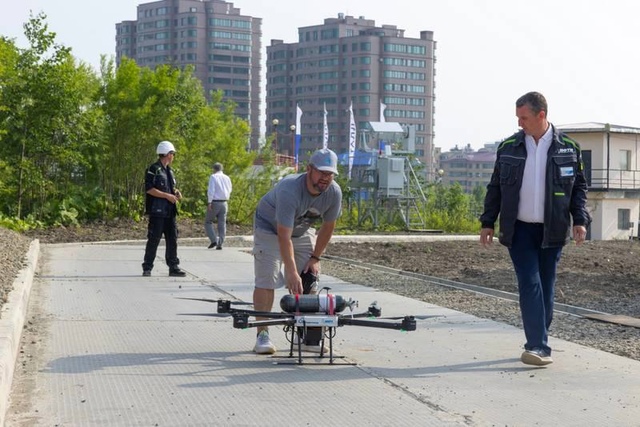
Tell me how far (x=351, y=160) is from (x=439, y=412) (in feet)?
125

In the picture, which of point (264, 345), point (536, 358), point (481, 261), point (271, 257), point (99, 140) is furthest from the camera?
point (99, 140)

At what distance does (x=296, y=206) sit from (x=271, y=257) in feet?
1.93

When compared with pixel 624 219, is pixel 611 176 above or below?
above

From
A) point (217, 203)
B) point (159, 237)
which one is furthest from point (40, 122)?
point (159, 237)

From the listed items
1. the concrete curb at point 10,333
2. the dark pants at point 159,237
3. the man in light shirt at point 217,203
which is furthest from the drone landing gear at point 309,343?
the man in light shirt at point 217,203

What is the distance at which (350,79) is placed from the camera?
622 ft

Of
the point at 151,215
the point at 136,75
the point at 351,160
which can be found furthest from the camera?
the point at 351,160

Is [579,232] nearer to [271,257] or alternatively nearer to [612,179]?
[271,257]

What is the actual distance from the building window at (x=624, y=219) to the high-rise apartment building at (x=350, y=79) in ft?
423

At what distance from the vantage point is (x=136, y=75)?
97.4ft

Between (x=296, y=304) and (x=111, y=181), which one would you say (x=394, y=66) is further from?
(x=296, y=304)

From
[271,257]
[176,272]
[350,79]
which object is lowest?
[176,272]

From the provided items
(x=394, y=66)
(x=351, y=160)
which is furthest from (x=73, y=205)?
(x=394, y=66)

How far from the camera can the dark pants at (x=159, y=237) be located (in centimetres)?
1521
